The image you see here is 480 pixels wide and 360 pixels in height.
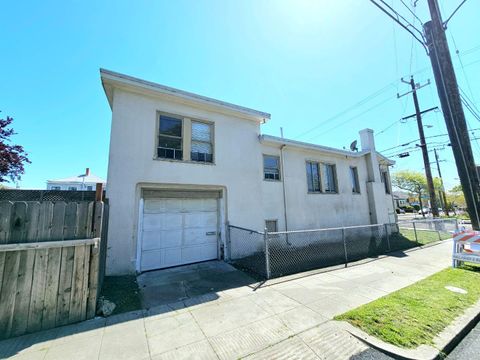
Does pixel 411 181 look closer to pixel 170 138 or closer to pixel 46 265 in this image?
pixel 170 138

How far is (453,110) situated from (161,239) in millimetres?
9508

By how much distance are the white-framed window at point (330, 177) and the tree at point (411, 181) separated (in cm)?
3727

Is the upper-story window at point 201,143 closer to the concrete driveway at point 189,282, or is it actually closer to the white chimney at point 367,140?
the concrete driveway at point 189,282

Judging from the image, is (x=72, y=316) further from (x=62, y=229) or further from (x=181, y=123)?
(x=181, y=123)

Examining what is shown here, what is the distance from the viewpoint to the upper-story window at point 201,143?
7.55m

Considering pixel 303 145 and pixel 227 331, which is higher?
pixel 303 145

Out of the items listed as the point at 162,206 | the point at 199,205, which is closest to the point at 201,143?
the point at 199,205

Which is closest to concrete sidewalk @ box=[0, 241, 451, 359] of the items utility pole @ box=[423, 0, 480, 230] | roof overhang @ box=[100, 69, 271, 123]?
utility pole @ box=[423, 0, 480, 230]

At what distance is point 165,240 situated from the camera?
6680 millimetres

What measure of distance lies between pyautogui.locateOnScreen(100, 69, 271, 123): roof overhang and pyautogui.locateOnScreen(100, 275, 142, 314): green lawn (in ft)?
18.8

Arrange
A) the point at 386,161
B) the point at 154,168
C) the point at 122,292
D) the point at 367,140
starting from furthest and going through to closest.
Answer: the point at 386,161 → the point at 367,140 → the point at 154,168 → the point at 122,292

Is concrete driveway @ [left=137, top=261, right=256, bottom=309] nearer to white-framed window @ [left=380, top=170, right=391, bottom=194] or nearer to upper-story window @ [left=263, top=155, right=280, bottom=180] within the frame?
upper-story window @ [left=263, top=155, right=280, bottom=180]

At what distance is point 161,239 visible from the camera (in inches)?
261

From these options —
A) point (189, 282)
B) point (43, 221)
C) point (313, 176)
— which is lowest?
point (189, 282)
